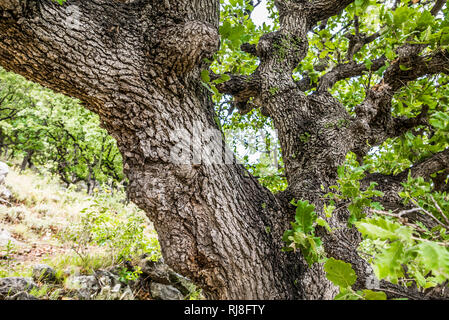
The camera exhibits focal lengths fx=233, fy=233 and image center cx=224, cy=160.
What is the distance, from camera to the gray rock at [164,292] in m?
4.33

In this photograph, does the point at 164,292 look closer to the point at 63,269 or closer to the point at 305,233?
the point at 63,269

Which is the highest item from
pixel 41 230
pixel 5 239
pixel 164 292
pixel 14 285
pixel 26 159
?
pixel 26 159

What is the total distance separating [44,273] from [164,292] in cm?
201

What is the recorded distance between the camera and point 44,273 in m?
3.81

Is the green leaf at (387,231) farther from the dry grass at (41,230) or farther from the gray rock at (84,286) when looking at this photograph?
the dry grass at (41,230)

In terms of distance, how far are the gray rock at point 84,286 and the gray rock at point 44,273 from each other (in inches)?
12.2

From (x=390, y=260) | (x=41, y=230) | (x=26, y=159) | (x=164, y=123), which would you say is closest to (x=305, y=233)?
(x=390, y=260)

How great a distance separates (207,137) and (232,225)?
650 millimetres

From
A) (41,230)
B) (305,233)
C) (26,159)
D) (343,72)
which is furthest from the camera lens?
(26,159)

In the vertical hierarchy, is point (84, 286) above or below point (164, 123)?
below

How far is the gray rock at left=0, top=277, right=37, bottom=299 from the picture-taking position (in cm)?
306

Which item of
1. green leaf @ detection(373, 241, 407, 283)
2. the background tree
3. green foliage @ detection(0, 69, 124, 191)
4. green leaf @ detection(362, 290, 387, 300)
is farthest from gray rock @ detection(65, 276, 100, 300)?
green foliage @ detection(0, 69, 124, 191)

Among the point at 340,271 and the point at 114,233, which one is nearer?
the point at 340,271
